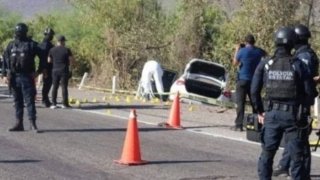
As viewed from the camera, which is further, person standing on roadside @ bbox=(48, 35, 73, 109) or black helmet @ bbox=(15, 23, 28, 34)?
person standing on roadside @ bbox=(48, 35, 73, 109)

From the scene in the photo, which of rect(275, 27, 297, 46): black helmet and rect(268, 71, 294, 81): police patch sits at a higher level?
rect(275, 27, 297, 46): black helmet

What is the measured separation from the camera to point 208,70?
89.1ft

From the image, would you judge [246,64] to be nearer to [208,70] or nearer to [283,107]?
[283,107]

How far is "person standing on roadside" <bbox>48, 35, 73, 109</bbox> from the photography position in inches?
802

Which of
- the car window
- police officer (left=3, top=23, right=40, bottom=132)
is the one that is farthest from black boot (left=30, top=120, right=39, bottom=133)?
the car window

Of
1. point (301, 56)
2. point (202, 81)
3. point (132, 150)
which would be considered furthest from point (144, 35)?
point (301, 56)

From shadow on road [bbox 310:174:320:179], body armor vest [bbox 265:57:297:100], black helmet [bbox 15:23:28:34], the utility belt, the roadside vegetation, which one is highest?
the roadside vegetation

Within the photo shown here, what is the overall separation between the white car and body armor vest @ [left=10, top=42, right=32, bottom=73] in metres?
10.1

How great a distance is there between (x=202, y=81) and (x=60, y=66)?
672 cm

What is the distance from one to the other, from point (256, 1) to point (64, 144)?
16.3m

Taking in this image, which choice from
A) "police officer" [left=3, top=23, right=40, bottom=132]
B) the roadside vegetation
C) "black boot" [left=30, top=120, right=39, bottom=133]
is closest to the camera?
"police officer" [left=3, top=23, right=40, bottom=132]

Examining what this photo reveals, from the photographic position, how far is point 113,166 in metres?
11.6

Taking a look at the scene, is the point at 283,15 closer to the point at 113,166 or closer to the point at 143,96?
the point at 143,96

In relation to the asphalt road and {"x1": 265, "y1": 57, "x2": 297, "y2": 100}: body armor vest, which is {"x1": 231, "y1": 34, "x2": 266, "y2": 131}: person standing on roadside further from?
{"x1": 265, "y1": 57, "x2": 297, "y2": 100}: body armor vest
